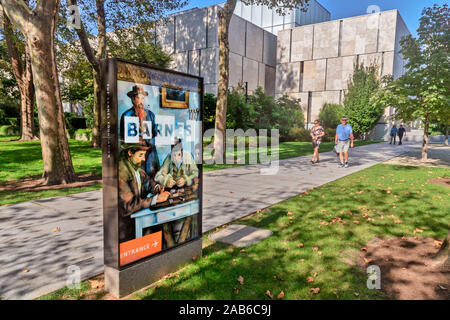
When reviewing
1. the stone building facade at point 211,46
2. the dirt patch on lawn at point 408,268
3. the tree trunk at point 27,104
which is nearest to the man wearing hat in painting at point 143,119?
the dirt patch on lawn at point 408,268

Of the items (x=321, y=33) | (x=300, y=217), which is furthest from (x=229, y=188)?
(x=321, y=33)

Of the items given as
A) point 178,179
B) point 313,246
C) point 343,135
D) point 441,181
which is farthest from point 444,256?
point 343,135

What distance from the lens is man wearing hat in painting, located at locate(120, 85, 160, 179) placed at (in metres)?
2.96

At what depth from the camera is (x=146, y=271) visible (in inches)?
131

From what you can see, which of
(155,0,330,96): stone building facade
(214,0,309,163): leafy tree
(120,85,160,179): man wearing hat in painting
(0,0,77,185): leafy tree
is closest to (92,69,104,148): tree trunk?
(214,0,309,163): leafy tree

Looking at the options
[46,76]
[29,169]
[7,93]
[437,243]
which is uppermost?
[7,93]

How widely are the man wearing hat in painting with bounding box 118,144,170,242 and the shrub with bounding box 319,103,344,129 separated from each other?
3218 cm

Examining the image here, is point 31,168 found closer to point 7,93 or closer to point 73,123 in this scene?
point 73,123

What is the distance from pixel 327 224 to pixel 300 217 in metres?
0.59

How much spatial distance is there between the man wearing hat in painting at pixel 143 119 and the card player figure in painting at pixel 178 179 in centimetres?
13

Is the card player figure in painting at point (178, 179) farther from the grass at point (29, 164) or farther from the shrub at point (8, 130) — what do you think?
the shrub at point (8, 130)

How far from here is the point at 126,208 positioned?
3.03 meters

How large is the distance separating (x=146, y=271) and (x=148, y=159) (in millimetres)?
1240
